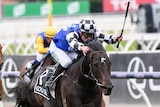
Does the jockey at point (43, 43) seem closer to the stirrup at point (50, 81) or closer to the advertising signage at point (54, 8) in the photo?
the stirrup at point (50, 81)

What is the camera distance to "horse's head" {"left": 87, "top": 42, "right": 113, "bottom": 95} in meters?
7.55

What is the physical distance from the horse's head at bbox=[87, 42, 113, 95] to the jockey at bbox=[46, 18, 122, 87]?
12 cm

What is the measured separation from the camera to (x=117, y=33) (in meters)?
24.0

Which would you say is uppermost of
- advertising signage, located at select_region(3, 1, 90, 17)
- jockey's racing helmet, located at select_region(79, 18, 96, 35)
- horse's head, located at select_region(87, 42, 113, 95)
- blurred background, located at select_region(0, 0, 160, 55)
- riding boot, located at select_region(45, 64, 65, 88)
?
jockey's racing helmet, located at select_region(79, 18, 96, 35)

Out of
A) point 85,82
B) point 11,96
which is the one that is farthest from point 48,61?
point 11,96

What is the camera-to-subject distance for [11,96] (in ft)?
51.5

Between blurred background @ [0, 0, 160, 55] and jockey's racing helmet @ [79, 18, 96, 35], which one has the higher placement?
jockey's racing helmet @ [79, 18, 96, 35]

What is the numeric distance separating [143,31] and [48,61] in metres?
17.0

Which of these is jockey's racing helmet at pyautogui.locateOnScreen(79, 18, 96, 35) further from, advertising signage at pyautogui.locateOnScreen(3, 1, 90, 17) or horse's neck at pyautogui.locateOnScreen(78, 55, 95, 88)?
advertising signage at pyautogui.locateOnScreen(3, 1, 90, 17)

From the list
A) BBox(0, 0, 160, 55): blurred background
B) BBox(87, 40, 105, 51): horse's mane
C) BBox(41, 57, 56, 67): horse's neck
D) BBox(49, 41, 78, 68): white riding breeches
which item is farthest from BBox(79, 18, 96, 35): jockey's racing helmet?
BBox(0, 0, 160, 55): blurred background

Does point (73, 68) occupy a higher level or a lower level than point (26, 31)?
higher

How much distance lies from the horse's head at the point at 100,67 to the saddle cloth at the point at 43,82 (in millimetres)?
1376

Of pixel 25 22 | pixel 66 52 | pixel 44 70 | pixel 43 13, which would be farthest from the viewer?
pixel 43 13

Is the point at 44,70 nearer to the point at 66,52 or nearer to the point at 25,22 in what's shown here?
the point at 66,52
